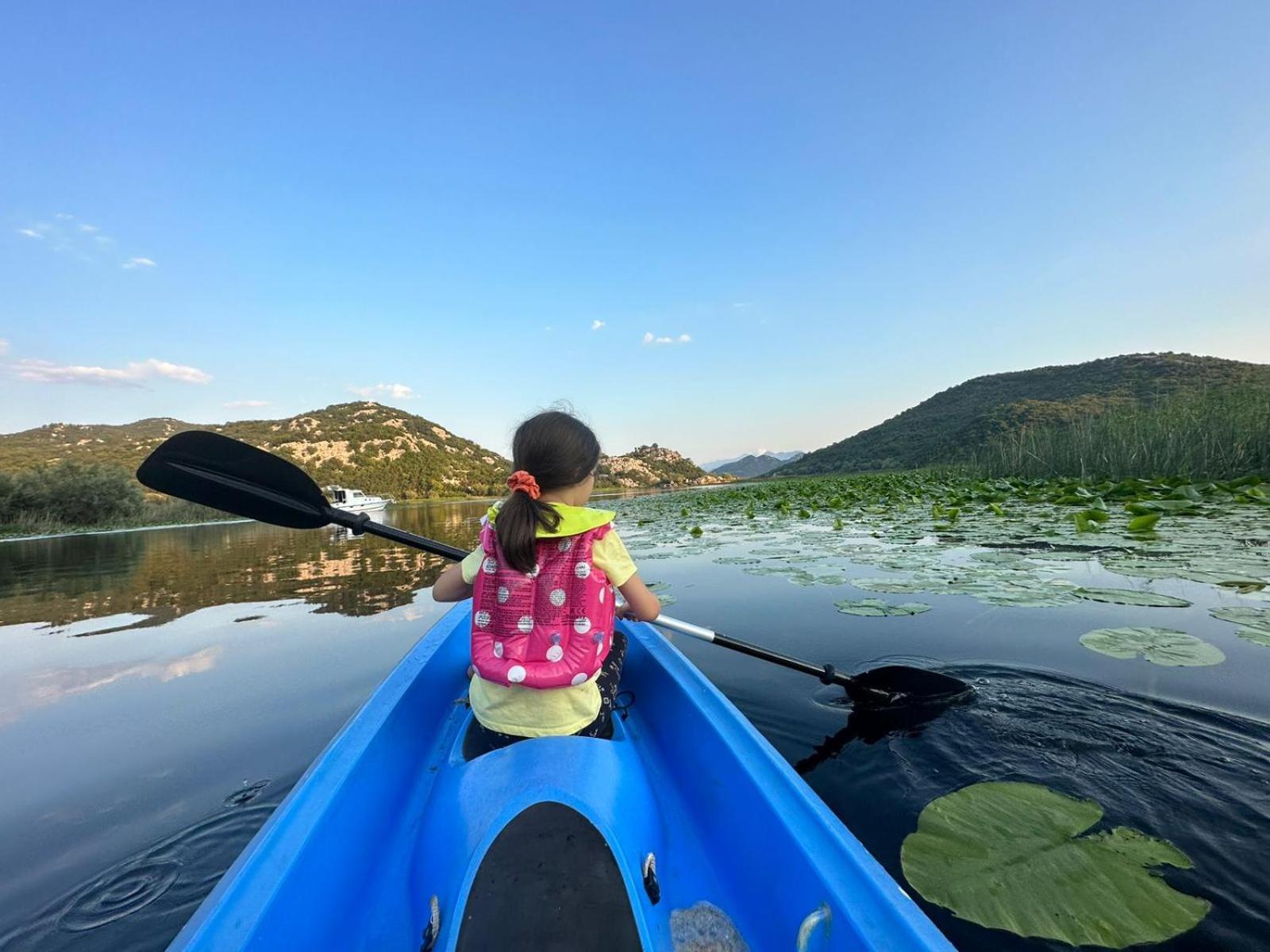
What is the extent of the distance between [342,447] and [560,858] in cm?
8532

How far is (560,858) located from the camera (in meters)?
0.99

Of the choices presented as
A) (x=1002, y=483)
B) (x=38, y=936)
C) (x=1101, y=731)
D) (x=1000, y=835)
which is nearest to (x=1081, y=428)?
(x=1002, y=483)

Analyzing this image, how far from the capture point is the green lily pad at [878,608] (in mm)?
3502

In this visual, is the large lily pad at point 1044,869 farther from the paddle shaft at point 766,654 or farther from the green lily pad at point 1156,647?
the green lily pad at point 1156,647

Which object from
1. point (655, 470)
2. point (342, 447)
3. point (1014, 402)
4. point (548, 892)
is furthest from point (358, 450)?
point (548, 892)

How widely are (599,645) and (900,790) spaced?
3.67 feet

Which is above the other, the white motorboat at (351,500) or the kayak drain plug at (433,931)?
the white motorboat at (351,500)

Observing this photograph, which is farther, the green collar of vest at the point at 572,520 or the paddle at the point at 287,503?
the paddle at the point at 287,503

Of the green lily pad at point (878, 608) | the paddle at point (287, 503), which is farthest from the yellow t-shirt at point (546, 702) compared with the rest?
the green lily pad at point (878, 608)

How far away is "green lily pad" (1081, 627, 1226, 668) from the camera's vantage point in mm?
2199

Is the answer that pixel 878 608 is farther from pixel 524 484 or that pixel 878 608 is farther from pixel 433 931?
pixel 433 931

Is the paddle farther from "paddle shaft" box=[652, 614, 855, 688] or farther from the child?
the child

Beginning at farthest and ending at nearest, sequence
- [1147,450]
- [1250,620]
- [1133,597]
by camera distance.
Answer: [1147,450] < [1133,597] < [1250,620]

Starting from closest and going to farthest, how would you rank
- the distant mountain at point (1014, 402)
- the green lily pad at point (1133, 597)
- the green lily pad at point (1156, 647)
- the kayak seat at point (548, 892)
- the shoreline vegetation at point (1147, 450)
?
1. the kayak seat at point (548, 892)
2. the green lily pad at point (1156, 647)
3. the green lily pad at point (1133, 597)
4. the shoreline vegetation at point (1147, 450)
5. the distant mountain at point (1014, 402)
